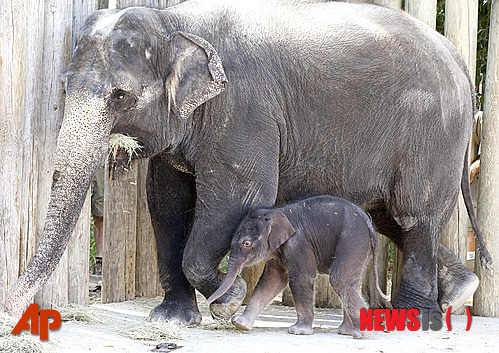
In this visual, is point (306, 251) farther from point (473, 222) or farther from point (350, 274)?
point (473, 222)

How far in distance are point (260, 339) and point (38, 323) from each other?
4.20ft

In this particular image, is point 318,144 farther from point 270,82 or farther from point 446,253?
point 446,253

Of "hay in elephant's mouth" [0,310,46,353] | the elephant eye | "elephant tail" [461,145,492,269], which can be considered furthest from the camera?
"elephant tail" [461,145,492,269]

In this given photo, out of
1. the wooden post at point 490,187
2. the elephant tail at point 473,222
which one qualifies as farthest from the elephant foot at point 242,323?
the wooden post at point 490,187

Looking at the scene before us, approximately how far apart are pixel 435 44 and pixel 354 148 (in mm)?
1000

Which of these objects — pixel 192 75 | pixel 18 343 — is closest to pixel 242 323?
Answer: pixel 18 343


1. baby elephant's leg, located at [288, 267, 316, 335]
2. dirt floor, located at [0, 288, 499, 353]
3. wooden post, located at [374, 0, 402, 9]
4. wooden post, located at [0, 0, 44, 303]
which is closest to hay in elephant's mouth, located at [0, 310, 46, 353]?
dirt floor, located at [0, 288, 499, 353]

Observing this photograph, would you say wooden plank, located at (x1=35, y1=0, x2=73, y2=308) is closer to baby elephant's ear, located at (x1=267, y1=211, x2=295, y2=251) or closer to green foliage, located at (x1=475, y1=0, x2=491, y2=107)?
baby elephant's ear, located at (x1=267, y1=211, x2=295, y2=251)

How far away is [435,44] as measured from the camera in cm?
596

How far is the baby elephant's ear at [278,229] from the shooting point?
198 inches

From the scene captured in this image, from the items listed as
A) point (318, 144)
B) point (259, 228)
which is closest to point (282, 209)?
point (259, 228)

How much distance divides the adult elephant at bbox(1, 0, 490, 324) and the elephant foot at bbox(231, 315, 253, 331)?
10 cm

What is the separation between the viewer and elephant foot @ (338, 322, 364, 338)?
199 inches

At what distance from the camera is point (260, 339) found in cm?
491
